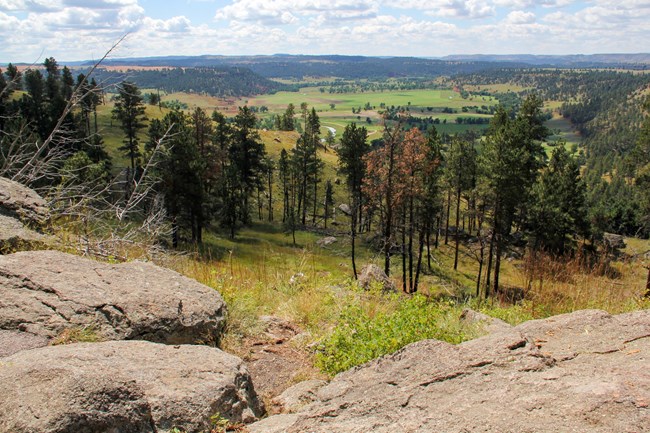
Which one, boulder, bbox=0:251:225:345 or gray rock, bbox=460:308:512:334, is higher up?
boulder, bbox=0:251:225:345

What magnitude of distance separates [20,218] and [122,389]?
5390mm

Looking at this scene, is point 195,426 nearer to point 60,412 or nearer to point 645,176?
point 60,412

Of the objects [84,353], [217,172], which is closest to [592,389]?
[84,353]

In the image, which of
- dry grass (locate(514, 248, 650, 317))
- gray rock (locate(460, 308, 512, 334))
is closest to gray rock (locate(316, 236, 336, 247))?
dry grass (locate(514, 248, 650, 317))

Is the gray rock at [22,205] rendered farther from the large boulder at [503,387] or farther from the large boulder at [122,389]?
the large boulder at [503,387]

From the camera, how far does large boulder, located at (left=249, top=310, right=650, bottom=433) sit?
9.68 feet

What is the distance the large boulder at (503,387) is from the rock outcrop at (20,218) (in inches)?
178

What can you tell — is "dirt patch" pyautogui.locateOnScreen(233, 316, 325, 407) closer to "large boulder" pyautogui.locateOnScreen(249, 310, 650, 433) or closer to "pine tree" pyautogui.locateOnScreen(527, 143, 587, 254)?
"large boulder" pyautogui.locateOnScreen(249, 310, 650, 433)

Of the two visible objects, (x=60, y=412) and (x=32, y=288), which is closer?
(x=60, y=412)

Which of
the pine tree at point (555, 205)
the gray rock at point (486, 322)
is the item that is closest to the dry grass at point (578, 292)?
the gray rock at point (486, 322)

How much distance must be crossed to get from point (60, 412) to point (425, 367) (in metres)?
2.84

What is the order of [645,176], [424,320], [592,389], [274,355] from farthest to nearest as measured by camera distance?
[645,176] → [274,355] → [424,320] → [592,389]

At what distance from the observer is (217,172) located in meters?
45.9

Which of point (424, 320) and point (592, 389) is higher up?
point (592, 389)
